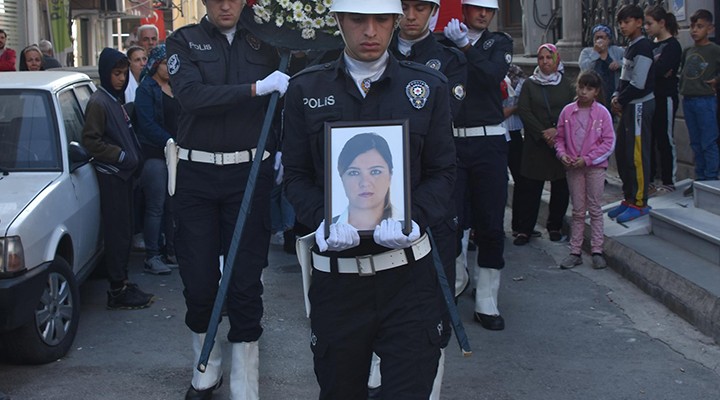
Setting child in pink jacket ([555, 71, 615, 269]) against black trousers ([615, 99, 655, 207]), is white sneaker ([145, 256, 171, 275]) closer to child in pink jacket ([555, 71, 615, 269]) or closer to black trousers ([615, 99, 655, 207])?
child in pink jacket ([555, 71, 615, 269])

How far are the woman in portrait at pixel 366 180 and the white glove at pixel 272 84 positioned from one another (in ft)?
4.55

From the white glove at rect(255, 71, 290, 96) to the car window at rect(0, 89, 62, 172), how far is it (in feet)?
8.55

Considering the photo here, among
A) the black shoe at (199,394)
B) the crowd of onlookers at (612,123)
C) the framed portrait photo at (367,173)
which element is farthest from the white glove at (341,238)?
the crowd of onlookers at (612,123)

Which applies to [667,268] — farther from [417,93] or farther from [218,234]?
[417,93]

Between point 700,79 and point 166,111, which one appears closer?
point 166,111

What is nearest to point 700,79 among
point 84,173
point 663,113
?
point 663,113

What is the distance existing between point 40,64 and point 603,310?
25.8ft

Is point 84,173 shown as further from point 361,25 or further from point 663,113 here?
point 663,113

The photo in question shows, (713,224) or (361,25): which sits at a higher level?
(361,25)

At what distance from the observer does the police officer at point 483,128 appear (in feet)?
21.3

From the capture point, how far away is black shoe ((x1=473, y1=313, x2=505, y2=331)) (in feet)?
22.7

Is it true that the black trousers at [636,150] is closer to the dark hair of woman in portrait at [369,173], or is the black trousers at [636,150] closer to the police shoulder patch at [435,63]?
the police shoulder patch at [435,63]

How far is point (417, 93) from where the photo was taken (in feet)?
12.7

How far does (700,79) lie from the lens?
9.98 metres
